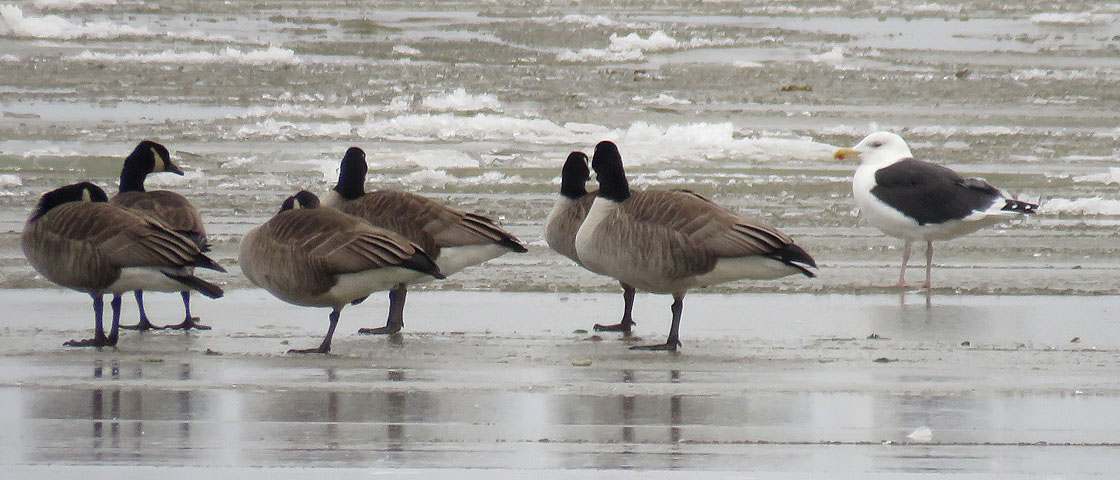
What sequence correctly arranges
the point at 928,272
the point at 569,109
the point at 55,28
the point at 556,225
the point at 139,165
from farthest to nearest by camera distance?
1. the point at 55,28
2. the point at 569,109
3. the point at 928,272
4. the point at 139,165
5. the point at 556,225

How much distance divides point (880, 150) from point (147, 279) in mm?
6392

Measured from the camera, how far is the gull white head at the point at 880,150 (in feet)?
41.2

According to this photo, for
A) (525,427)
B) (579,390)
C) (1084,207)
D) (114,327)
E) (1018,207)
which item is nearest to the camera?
(525,427)

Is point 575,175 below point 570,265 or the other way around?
the other way around

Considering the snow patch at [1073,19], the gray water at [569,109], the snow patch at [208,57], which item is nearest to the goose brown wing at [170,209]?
the gray water at [569,109]

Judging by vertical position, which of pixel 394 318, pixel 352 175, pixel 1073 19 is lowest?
pixel 394 318

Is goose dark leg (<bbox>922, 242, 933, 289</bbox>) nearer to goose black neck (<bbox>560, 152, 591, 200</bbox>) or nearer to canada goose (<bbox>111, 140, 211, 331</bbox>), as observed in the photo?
goose black neck (<bbox>560, 152, 591, 200</bbox>)

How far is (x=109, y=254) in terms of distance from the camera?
8500 mm

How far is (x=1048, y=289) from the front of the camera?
34.6 feet

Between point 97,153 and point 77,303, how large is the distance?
653 cm

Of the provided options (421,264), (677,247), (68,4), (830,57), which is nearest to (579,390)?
(421,264)

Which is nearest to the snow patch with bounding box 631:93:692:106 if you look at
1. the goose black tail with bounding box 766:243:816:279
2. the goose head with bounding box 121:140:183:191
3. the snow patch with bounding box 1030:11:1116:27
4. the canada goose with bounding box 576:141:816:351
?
the goose head with bounding box 121:140:183:191

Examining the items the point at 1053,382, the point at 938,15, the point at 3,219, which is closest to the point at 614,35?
the point at 938,15

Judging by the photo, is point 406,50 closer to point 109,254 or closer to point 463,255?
point 463,255
